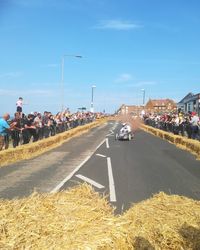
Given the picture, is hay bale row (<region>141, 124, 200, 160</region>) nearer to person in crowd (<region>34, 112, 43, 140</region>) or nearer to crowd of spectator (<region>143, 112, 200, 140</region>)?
crowd of spectator (<region>143, 112, 200, 140</region>)

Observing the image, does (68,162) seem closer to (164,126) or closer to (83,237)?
(83,237)

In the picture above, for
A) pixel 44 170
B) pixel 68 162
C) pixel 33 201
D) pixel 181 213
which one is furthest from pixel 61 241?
pixel 68 162

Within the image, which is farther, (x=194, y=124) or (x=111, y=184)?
(x=194, y=124)

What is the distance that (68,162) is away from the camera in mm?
18688

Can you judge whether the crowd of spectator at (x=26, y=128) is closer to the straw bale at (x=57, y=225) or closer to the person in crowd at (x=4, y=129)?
the person in crowd at (x=4, y=129)

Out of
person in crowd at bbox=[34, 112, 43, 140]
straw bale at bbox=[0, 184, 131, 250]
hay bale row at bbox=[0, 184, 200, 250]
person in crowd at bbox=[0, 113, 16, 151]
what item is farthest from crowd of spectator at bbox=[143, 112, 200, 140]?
straw bale at bbox=[0, 184, 131, 250]

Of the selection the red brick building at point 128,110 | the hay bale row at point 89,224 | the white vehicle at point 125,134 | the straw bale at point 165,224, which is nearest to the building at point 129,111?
the red brick building at point 128,110

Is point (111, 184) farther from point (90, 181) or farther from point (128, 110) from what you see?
point (128, 110)

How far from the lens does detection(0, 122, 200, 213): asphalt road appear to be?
37.9ft

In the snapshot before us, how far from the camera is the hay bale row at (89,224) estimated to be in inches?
190

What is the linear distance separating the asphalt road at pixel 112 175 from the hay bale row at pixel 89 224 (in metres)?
2.63

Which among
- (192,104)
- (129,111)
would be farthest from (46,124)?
(192,104)

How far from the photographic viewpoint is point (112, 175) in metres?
14.7

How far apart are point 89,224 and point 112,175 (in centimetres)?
933
